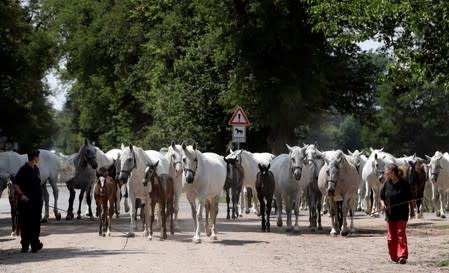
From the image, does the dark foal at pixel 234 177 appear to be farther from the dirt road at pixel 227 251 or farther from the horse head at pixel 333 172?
the horse head at pixel 333 172

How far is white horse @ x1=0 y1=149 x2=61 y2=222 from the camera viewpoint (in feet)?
103

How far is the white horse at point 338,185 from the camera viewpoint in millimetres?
26781

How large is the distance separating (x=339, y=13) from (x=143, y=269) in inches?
393

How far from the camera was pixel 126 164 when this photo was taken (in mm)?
26297

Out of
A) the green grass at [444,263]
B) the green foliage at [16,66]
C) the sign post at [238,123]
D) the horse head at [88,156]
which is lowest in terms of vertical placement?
the green grass at [444,263]

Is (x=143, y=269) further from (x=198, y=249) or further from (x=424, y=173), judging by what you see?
(x=424, y=173)

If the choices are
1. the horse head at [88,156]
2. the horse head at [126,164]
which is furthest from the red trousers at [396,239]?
the horse head at [88,156]

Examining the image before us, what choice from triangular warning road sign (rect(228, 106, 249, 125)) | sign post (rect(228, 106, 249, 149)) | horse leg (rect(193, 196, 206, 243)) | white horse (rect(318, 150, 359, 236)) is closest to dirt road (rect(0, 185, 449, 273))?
horse leg (rect(193, 196, 206, 243))

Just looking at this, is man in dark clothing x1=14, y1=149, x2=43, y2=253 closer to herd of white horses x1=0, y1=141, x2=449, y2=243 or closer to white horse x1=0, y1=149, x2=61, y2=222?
herd of white horses x1=0, y1=141, x2=449, y2=243

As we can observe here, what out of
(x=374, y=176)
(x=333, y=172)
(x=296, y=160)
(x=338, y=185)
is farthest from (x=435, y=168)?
(x=333, y=172)

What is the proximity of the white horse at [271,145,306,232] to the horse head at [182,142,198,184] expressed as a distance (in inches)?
155

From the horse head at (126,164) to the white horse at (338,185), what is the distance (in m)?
5.02

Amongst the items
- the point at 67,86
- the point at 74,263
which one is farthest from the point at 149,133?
the point at 74,263

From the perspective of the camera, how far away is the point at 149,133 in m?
61.3
